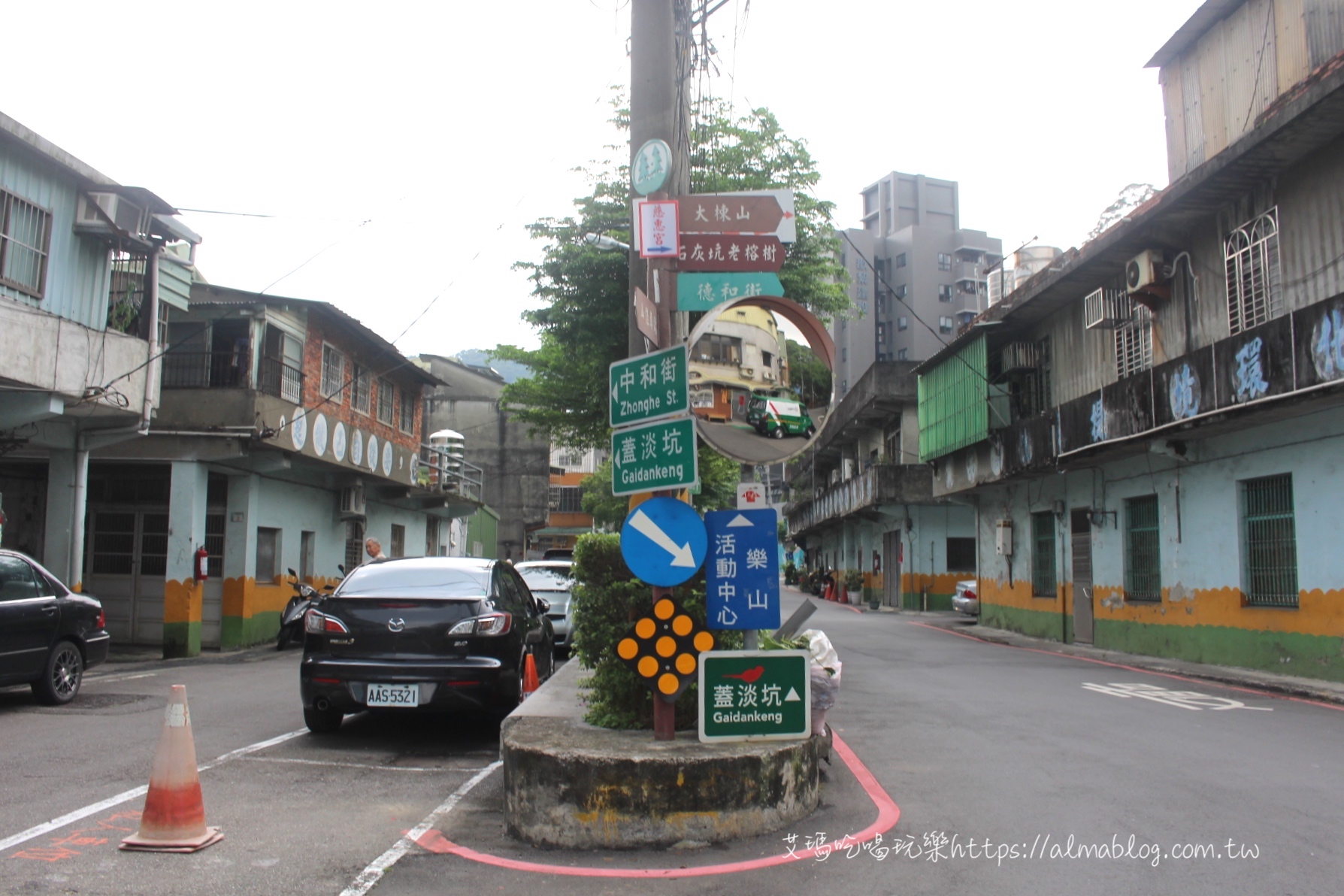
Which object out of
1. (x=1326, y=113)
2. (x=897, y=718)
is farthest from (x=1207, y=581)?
(x=897, y=718)

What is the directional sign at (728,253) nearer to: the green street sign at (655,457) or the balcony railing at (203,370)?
the green street sign at (655,457)

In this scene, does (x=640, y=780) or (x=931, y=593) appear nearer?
(x=640, y=780)

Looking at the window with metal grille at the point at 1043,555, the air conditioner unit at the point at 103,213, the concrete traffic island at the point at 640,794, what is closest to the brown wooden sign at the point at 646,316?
the concrete traffic island at the point at 640,794

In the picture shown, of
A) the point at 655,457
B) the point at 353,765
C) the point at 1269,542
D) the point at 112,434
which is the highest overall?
the point at 112,434

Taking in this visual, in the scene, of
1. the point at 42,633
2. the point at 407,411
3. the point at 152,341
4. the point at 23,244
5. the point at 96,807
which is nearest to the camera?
the point at 96,807

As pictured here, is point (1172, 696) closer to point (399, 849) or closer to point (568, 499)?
point (399, 849)

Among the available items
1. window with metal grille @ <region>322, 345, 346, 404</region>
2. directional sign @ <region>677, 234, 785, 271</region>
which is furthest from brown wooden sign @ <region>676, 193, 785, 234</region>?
window with metal grille @ <region>322, 345, 346, 404</region>

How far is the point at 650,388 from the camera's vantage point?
18.3ft

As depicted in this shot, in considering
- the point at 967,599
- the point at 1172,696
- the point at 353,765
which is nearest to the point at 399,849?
the point at 353,765

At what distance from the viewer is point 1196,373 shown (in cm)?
1339

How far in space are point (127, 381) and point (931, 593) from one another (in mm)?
25931

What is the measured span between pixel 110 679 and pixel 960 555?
26.9 meters

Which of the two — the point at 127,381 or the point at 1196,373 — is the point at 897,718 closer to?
the point at 1196,373

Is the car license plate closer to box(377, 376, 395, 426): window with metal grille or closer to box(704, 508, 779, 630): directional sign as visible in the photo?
box(704, 508, 779, 630): directional sign
